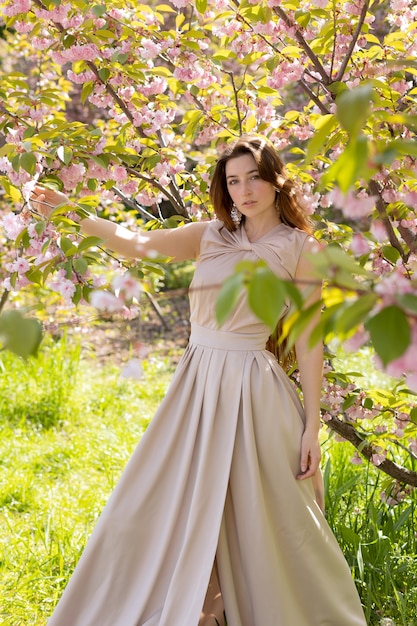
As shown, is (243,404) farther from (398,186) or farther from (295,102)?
(295,102)

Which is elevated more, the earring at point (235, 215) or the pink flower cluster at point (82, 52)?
the pink flower cluster at point (82, 52)

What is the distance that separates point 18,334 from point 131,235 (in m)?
1.33

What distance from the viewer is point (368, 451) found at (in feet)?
8.23

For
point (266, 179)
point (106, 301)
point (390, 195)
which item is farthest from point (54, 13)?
point (106, 301)

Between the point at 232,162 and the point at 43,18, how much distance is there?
0.69 m

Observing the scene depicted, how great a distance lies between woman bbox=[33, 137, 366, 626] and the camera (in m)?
2.09

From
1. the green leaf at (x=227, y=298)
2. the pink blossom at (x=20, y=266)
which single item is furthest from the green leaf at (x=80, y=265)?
the green leaf at (x=227, y=298)

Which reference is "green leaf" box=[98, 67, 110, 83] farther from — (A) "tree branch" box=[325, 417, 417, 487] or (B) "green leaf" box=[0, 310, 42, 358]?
(B) "green leaf" box=[0, 310, 42, 358]

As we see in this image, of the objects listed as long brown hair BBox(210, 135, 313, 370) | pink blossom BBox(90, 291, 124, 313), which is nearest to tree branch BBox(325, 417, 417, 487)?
long brown hair BBox(210, 135, 313, 370)

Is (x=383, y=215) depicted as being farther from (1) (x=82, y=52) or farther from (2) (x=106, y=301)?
(2) (x=106, y=301)

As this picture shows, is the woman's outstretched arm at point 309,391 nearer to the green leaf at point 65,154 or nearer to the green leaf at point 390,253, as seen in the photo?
the green leaf at point 390,253

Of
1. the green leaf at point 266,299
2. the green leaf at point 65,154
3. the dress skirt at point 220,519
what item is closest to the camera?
the green leaf at point 266,299

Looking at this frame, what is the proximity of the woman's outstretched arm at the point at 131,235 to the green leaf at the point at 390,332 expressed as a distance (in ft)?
3.85

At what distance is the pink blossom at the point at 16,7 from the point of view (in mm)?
2123
